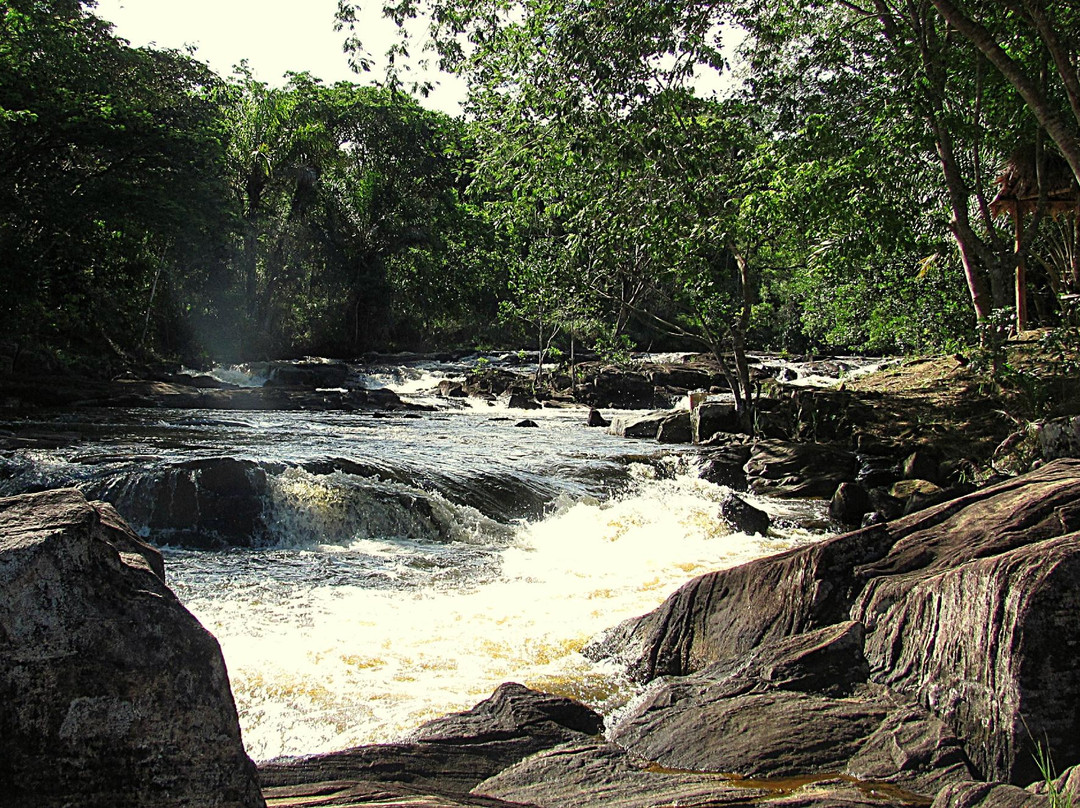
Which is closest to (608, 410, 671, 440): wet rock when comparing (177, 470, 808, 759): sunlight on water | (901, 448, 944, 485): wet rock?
(901, 448, 944, 485): wet rock

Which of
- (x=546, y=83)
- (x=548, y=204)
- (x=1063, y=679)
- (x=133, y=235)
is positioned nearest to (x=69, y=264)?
(x=133, y=235)

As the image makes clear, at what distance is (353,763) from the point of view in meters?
3.30

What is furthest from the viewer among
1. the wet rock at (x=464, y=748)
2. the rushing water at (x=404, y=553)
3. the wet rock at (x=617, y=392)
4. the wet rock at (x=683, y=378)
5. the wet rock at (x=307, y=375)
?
the wet rock at (x=683, y=378)

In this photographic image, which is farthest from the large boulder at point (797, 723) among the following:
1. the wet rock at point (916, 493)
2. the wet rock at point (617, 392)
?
the wet rock at point (617, 392)

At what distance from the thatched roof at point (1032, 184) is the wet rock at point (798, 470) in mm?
5348

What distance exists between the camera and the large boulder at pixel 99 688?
6.50 feet

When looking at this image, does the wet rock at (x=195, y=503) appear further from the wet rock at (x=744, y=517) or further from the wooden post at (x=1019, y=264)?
the wooden post at (x=1019, y=264)

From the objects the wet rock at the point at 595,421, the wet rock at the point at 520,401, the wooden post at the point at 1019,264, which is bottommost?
the wet rock at the point at 595,421

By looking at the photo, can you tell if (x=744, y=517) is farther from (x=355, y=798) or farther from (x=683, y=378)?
(x=683, y=378)

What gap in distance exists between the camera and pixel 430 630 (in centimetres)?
638

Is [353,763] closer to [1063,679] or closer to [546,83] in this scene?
[1063,679]

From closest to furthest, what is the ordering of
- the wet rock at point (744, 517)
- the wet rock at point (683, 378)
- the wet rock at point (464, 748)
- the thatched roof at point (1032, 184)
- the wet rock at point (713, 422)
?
the wet rock at point (464, 748) < the wet rock at point (744, 517) < the thatched roof at point (1032, 184) < the wet rock at point (713, 422) < the wet rock at point (683, 378)

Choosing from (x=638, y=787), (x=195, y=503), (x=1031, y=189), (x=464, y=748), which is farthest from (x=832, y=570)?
(x=1031, y=189)

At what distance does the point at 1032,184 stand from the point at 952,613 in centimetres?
1267
